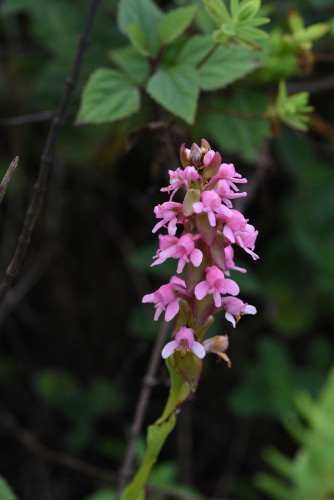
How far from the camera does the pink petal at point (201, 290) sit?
0.66m

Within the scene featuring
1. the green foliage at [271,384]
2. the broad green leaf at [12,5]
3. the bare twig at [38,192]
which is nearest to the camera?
the bare twig at [38,192]

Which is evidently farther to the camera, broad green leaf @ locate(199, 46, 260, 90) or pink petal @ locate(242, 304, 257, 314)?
broad green leaf @ locate(199, 46, 260, 90)

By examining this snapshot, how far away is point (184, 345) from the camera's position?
0.71m

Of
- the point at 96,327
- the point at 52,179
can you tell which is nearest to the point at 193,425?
the point at 96,327

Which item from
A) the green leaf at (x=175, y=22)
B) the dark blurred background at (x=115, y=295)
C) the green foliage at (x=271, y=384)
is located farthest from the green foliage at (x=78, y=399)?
the green leaf at (x=175, y=22)

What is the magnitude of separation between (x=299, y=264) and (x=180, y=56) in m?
0.91

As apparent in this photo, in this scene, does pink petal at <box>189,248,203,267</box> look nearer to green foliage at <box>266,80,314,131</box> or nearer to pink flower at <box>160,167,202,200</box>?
pink flower at <box>160,167,202,200</box>

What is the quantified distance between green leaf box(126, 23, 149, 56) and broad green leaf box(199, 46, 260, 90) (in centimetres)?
11

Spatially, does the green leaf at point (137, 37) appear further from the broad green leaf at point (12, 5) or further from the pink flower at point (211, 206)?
the pink flower at point (211, 206)

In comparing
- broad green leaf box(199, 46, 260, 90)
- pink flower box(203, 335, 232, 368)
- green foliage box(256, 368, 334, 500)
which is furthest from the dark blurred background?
pink flower box(203, 335, 232, 368)

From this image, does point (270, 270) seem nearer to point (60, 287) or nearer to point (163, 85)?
point (60, 287)

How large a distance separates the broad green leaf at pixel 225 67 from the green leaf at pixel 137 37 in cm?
11

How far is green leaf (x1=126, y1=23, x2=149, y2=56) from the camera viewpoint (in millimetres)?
1168

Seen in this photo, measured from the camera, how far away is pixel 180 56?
48.2 inches
